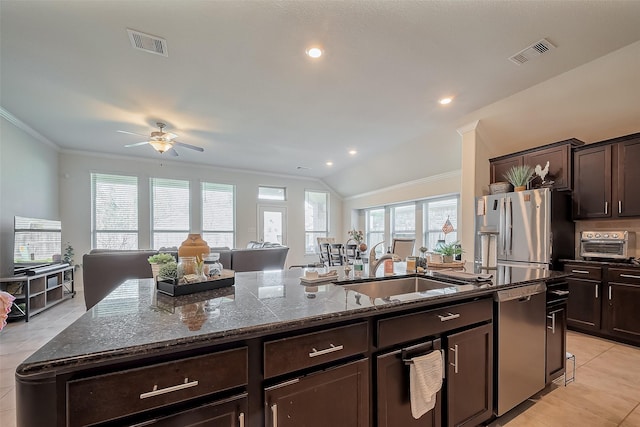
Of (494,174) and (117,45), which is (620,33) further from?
(117,45)

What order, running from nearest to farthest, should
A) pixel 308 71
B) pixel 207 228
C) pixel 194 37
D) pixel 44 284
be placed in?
pixel 194 37, pixel 308 71, pixel 44 284, pixel 207 228

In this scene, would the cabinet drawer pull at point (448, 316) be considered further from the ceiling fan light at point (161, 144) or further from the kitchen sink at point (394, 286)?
the ceiling fan light at point (161, 144)

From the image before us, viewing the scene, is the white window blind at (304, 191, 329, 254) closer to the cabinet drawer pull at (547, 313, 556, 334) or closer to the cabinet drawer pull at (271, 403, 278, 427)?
the cabinet drawer pull at (547, 313, 556, 334)

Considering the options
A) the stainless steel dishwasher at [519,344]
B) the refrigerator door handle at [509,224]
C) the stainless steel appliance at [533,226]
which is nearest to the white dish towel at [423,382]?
the stainless steel dishwasher at [519,344]

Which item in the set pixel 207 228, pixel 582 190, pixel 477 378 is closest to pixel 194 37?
pixel 477 378

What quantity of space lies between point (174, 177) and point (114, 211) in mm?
1437

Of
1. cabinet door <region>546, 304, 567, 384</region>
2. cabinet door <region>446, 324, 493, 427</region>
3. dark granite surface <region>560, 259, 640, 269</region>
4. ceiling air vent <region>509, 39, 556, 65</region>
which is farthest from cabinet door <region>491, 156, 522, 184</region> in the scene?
cabinet door <region>446, 324, 493, 427</region>

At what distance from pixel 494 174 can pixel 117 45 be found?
16.7ft

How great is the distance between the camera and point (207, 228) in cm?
705

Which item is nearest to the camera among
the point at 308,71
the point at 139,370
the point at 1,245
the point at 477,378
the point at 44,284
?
the point at 139,370

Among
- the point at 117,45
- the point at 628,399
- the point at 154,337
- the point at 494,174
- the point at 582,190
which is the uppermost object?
the point at 117,45

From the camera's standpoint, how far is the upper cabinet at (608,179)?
3150mm

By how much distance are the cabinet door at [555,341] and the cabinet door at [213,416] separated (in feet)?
7.53

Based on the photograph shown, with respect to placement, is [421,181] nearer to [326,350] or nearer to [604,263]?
[604,263]
